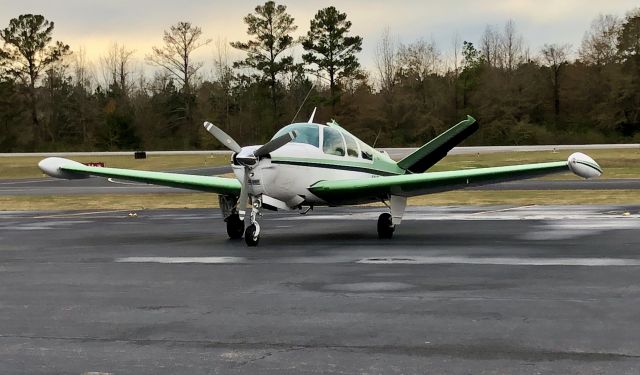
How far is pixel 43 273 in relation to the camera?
1462 centimetres

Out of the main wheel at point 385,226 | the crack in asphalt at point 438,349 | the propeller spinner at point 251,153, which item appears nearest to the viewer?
the crack in asphalt at point 438,349

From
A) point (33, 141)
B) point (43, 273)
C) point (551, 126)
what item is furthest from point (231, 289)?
point (33, 141)

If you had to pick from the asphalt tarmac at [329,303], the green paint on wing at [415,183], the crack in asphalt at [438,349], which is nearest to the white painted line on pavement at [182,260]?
the asphalt tarmac at [329,303]

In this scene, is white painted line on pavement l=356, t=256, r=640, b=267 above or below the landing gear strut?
below

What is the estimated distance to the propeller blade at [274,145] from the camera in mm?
17797

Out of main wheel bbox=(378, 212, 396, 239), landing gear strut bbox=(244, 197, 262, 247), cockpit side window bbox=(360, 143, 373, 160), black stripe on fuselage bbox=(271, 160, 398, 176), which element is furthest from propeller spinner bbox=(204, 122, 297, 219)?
main wheel bbox=(378, 212, 396, 239)

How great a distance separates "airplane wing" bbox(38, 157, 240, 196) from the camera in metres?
20.7

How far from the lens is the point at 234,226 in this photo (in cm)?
2017

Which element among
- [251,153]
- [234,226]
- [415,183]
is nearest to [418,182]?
[415,183]

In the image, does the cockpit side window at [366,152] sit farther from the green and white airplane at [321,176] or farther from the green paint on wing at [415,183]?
the green paint on wing at [415,183]

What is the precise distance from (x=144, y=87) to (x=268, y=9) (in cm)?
2380

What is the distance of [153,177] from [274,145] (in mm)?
5013

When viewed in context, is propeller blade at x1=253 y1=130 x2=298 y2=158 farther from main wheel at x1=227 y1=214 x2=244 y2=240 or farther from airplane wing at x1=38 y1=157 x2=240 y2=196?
main wheel at x1=227 y1=214 x2=244 y2=240

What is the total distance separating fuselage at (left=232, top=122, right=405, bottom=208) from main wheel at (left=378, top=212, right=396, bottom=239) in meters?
1.34
